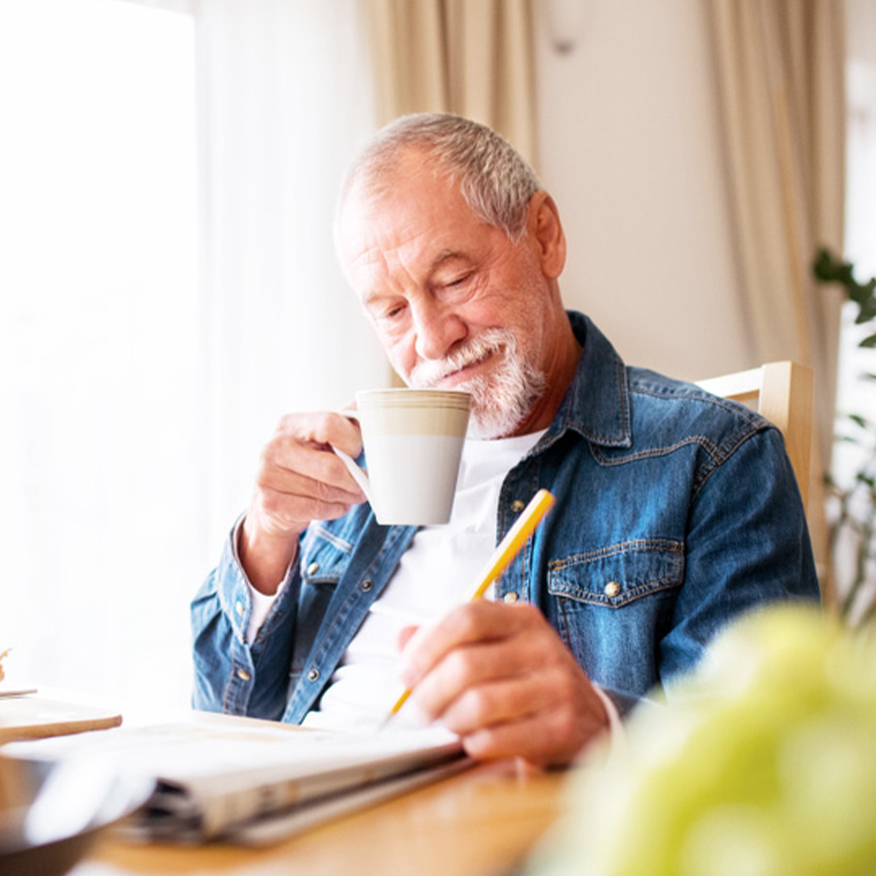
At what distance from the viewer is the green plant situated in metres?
3.02

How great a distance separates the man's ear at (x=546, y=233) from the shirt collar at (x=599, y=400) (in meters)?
0.14

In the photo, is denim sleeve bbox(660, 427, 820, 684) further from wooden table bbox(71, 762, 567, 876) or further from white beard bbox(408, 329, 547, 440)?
wooden table bbox(71, 762, 567, 876)

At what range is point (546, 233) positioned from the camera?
4.70ft

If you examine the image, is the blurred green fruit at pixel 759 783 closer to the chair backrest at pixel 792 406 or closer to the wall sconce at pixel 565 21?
the chair backrest at pixel 792 406

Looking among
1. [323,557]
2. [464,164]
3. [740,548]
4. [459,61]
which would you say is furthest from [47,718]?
[459,61]

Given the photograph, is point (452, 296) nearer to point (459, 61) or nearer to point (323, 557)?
point (323, 557)

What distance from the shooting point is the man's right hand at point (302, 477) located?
1060mm

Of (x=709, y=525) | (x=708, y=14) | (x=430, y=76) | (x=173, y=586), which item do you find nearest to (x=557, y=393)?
(x=709, y=525)

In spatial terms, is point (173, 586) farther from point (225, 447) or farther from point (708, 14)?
point (708, 14)

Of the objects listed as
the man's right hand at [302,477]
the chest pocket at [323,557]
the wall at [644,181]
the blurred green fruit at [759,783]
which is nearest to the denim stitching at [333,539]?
the chest pocket at [323,557]

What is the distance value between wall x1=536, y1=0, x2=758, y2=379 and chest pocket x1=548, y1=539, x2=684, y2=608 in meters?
1.85

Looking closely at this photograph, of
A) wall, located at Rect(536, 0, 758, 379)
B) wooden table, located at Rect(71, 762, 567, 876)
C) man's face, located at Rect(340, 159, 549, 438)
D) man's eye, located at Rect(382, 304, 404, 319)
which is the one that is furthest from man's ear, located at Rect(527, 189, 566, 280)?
wall, located at Rect(536, 0, 758, 379)

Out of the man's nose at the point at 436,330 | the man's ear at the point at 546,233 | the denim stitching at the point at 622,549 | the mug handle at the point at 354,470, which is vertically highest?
the man's ear at the point at 546,233

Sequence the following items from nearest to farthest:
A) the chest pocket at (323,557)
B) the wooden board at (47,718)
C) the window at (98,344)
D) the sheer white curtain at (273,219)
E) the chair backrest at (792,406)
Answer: the wooden board at (47,718) < the chair backrest at (792,406) < the chest pocket at (323,557) < the window at (98,344) < the sheer white curtain at (273,219)
